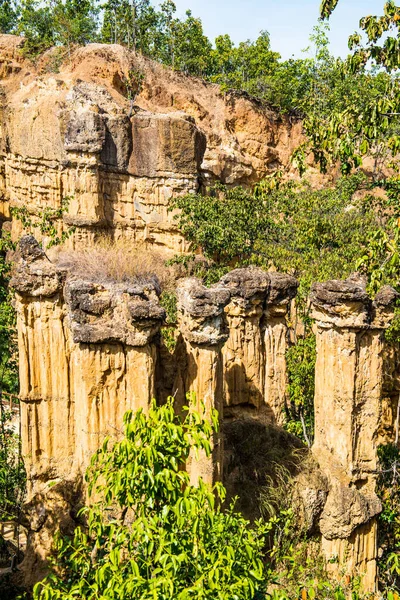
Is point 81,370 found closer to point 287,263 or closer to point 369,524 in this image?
point 369,524

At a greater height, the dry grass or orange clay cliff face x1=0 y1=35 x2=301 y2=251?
orange clay cliff face x1=0 y1=35 x2=301 y2=251

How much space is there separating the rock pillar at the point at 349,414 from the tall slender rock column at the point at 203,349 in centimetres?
177

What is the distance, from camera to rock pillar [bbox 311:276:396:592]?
27.4 ft

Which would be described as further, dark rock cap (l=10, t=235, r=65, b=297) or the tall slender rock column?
dark rock cap (l=10, t=235, r=65, b=297)

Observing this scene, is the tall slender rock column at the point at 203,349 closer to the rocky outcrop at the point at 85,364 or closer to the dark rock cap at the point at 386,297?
the rocky outcrop at the point at 85,364

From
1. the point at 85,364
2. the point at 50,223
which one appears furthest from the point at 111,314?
the point at 50,223

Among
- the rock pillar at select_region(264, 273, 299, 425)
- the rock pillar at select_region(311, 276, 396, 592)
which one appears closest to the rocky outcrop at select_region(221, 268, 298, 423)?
the rock pillar at select_region(264, 273, 299, 425)

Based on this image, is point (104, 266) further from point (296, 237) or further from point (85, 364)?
point (296, 237)

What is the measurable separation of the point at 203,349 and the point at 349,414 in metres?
2.52

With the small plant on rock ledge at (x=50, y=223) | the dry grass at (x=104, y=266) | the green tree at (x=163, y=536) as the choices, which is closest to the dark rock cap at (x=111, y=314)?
the dry grass at (x=104, y=266)

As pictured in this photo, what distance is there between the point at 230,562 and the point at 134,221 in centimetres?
2191

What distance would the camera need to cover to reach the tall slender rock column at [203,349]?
7.23m

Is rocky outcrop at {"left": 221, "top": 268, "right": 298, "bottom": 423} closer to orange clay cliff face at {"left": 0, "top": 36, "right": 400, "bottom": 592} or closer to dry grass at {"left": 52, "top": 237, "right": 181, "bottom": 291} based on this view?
orange clay cliff face at {"left": 0, "top": 36, "right": 400, "bottom": 592}

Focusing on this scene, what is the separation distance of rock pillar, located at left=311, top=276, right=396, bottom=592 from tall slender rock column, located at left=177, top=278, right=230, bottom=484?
1771 mm
